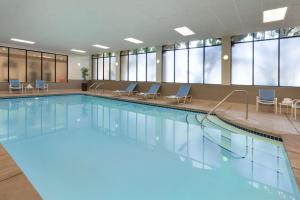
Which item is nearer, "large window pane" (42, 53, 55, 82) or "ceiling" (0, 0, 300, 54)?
"ceiling" (0, 0, 300, 54)

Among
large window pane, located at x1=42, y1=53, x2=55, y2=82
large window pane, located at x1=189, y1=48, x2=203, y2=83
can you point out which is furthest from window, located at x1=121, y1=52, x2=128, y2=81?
large window pane, located at x1=42, y1=53, x2=55, y2=82

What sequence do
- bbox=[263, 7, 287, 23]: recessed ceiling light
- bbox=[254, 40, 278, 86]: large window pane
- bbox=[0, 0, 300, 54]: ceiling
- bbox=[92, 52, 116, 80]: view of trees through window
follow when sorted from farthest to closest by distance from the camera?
bbox=[92, 52, 116, 80]: view of trees through window, bbox=[254, 40, 278, 86]: large window pane, bbox=[263, 7, 287, 23]: recessed ceiling light, bbox=[0, 0, 300, 54]: ceiling

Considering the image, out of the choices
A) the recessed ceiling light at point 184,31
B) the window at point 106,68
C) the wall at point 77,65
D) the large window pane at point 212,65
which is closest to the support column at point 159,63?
the large window pane at point 212,65

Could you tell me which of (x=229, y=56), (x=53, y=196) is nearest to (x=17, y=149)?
(x=53, y=196)

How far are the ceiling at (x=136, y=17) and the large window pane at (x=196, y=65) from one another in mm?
1387

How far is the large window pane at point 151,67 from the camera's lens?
37.6 ft

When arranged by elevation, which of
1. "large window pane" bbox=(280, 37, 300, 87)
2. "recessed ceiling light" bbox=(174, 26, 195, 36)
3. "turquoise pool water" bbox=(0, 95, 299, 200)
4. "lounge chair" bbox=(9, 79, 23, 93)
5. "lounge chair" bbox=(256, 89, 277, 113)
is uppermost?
"recessed ceiling light" bbox=(174, 26, 195, 36)

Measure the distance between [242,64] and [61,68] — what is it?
12.0 metres

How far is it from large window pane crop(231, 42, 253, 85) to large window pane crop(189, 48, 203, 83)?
1.55 meters

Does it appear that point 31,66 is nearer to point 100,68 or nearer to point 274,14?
point 100,68

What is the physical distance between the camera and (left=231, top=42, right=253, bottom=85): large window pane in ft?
26.6

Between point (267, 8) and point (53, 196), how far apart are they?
595 centimetres

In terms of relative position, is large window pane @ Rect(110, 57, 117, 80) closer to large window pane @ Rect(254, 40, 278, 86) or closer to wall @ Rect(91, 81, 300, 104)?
wall @ Rect(91, 81, 300, 104)

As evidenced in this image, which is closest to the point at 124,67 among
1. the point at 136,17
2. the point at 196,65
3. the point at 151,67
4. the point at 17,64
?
the point at 151,67
